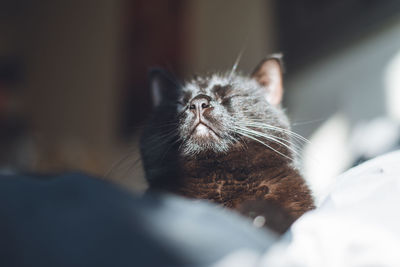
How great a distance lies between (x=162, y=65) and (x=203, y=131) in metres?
2.39

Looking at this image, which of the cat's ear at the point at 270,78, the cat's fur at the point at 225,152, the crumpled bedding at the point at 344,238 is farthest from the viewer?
the cat's ear at the point at 270,78

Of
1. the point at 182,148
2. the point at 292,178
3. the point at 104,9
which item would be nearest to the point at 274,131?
the point at 292,178

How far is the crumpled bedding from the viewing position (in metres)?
0.35

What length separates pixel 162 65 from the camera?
312cm

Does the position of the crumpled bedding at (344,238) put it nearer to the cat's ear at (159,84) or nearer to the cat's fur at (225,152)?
the cat's fur at (225,152)

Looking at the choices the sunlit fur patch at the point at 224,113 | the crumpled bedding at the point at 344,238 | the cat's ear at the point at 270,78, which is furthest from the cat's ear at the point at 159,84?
the crumpled bedding at the point at 344,238

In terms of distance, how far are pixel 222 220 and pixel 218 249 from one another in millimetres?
46

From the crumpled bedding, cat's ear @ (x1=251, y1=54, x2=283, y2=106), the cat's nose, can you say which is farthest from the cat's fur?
the crumpled bedding

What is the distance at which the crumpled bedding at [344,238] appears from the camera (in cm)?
35

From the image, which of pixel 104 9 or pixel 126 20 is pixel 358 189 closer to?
pixel 126 20

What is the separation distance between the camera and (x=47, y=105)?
185 inches

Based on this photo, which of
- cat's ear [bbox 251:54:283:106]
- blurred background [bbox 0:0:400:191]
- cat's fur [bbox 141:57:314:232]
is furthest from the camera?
blurred background [bbox 0:0:400:191]

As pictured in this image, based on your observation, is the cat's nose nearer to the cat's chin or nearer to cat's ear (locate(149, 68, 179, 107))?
the cat's chin

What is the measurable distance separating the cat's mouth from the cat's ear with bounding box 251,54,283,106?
0.36 metres
